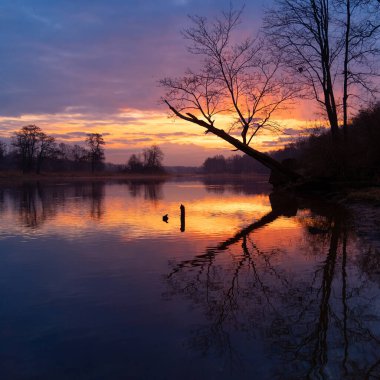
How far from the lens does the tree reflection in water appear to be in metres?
5.16

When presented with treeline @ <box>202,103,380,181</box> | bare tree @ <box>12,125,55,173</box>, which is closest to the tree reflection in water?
treeline @ <box>202,103,380,181</box>

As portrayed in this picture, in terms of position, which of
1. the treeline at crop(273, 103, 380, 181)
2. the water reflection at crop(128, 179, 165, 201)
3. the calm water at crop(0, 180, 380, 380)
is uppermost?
the treeline at crop(273, 103, 380, 181)

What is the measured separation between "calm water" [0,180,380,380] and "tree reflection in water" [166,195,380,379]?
24mm

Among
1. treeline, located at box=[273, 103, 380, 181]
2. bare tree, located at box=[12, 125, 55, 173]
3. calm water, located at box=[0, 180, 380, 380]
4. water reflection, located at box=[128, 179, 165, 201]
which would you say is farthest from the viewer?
bare tree, located at box=[12, 125, 55, 173]

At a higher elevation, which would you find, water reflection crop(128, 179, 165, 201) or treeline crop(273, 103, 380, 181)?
treeline crop(273, 103, 380, 181)

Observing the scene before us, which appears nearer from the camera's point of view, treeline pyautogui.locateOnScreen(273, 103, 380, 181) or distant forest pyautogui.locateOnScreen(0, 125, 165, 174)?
treeline pyautogui.locateOnScreen(273, 103, 380, 181)

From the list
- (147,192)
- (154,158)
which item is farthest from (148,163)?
(147,192)

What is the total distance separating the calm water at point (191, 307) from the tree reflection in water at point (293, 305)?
0.08ft

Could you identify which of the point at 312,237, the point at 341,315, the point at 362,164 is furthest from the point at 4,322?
the point at 362,164

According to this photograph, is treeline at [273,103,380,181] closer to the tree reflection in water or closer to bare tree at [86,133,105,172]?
the tree reflection in water

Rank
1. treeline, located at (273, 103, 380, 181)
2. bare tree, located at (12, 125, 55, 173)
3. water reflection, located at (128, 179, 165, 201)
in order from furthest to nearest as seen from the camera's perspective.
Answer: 1. bare tree, located at (12, 125, 55, 173)
2. water reflection, located at (128, 179, 165, 201)
3. treeline, located at (273, 103, 380, 181)

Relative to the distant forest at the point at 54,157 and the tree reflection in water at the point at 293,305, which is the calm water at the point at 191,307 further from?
the distant forest at the point at 54,157

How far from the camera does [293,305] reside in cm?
712

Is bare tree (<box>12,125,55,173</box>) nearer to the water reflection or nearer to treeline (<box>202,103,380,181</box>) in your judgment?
the water reflection
